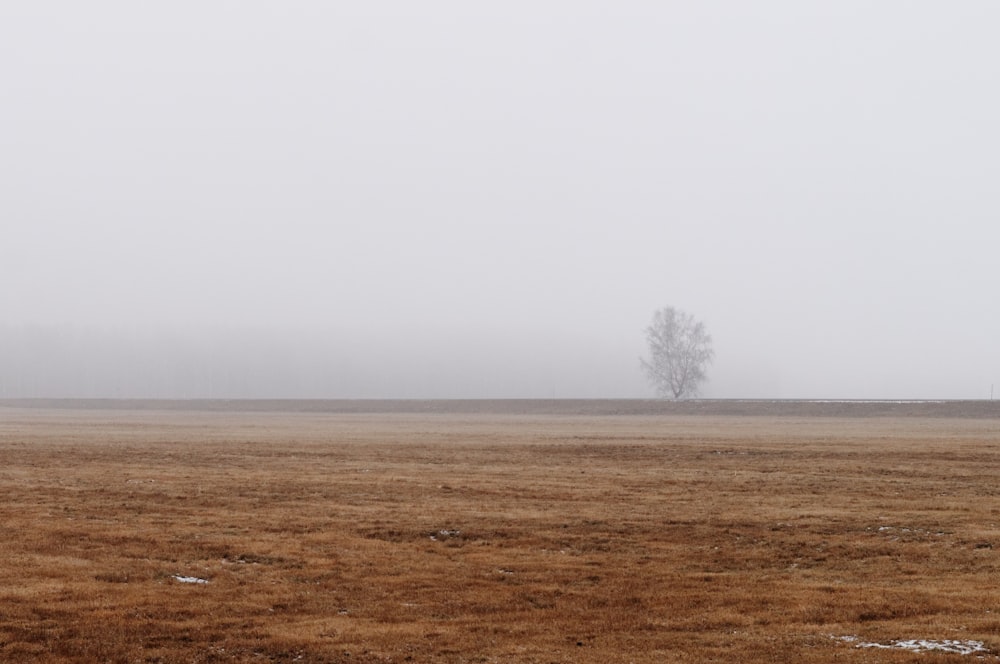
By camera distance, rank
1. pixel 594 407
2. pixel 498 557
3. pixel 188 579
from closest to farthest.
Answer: pixel 188 579 < pixel 498 557 < pixel 594 407

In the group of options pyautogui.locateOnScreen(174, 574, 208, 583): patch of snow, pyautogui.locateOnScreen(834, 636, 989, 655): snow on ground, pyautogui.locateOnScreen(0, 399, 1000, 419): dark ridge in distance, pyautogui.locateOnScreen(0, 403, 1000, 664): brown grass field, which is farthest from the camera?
pyautogui.locateOnScreen(0, 399, 1000, 419): dark ridge in distance

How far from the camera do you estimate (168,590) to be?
1858 centimetres

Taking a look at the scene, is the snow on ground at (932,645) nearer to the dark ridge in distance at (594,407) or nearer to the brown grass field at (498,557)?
the brown grass field at (498,557)

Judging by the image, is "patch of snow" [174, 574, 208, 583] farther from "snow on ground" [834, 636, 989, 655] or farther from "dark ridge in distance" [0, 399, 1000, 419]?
"dark ridge in distance" [0, 399, 1000, 419]

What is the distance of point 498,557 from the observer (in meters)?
21.7

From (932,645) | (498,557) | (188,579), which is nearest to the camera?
(932,645)

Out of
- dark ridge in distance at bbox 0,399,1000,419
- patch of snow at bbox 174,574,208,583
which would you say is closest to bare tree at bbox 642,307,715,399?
dark ridge in distance at bbox 0,399,1000,419

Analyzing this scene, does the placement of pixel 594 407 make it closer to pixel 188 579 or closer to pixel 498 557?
pixel 498 557

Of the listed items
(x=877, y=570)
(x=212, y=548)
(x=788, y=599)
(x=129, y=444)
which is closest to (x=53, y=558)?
(x=212, y=548)

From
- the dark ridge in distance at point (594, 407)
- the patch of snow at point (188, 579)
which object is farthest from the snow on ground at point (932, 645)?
the dark ridge in distance at point (594, 407)

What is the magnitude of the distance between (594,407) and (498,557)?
78829 mm

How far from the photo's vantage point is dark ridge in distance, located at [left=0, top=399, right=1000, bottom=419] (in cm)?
8475

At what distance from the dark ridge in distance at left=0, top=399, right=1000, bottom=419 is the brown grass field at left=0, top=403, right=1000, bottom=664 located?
44811 millimetres

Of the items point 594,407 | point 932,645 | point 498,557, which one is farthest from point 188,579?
point 594,407
